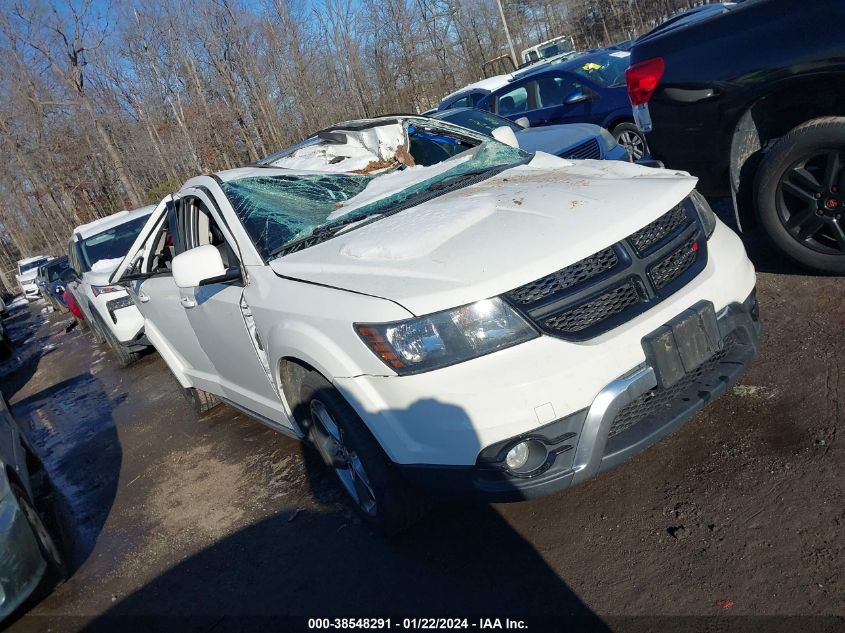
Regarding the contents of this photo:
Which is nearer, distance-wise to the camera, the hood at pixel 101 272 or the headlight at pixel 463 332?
the headlight at pixel 463 332

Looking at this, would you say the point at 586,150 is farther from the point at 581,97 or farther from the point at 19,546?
the point at 19,546

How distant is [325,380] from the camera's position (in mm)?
2865

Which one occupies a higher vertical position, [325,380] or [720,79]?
[720,79]

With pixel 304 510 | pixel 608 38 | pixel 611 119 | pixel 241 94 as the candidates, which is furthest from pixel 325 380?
pixel 608 38

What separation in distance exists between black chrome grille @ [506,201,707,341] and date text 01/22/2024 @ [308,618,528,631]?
106cm

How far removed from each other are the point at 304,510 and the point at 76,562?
1.42m

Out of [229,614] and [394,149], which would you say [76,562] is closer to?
[229,614]

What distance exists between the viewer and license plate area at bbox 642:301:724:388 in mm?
2492

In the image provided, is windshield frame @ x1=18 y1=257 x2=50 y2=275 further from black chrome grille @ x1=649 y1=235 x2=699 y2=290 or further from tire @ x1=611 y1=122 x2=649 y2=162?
black chrome grille @ x1=649 y1=235 x2=699 y2=290

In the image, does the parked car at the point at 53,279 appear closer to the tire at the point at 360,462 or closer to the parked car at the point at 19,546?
the parked car at the point at 19,546

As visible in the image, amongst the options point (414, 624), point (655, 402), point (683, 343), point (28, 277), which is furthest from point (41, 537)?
point (28, 277)

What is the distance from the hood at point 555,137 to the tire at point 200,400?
3.63 meters

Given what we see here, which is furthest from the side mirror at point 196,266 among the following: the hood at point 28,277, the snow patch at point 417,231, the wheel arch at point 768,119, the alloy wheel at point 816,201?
the hood at point 28,277

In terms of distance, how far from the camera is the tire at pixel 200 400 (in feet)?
17.9
